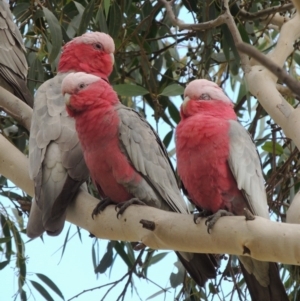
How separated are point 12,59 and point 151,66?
536 millimetres

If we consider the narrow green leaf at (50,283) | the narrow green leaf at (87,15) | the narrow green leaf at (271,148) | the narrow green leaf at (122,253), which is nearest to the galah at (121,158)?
the narrow green leaf at (87,15)

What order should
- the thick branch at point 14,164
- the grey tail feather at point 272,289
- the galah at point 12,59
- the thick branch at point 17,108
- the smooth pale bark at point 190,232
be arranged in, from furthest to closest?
the galah at point 12,59 < the thick branch at point 17,108 < the thick branch at point 14,164 < the grey tail feather at point 272,289 < the smooth pale bark at point 190,232

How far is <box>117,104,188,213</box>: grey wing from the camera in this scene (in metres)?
2.16

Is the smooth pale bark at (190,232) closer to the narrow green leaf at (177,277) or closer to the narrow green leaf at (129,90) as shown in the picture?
the narrow green leaf at (129,90)

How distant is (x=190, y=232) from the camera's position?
1.77 meters

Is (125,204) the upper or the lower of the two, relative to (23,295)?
lower

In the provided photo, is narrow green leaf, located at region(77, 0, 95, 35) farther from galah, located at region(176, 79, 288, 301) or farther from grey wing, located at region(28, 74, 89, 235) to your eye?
galah, located at region(176, 79, 288, 301)

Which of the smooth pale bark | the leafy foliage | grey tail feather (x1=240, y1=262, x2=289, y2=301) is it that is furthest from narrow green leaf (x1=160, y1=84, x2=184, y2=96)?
grey tail feather (x1=240, y1=262, x2=289, y2=301)

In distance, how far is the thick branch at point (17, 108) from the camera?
2441 millimetres

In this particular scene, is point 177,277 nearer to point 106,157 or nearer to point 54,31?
point 106,157

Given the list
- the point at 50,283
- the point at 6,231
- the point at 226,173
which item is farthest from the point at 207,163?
the point at 6,231

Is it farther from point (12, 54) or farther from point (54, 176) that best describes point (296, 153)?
point (12, 54)

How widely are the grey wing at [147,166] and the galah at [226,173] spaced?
0.06 meters

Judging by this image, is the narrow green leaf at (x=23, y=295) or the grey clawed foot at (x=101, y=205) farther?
the narrow green leaf at (x=23, y=295)
